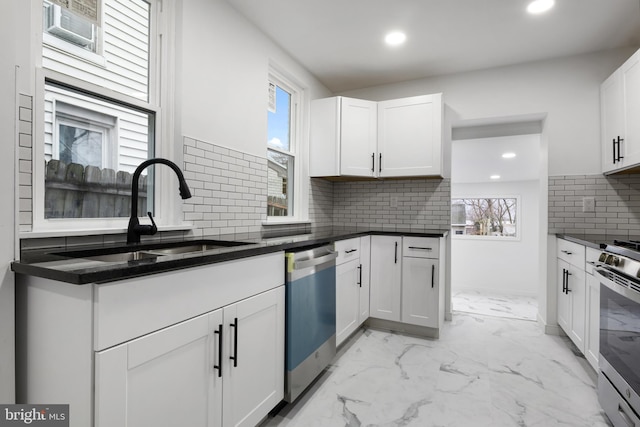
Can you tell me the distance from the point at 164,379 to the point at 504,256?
629 cm

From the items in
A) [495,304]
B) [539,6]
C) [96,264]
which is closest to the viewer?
[96,264]

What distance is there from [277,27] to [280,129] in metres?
0.86

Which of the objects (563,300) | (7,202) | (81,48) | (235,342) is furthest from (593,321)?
(81,48)

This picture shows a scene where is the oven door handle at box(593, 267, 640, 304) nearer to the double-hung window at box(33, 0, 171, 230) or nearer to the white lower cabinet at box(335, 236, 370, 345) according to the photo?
the white lower cabinet at box(335, 236, 370, 345)

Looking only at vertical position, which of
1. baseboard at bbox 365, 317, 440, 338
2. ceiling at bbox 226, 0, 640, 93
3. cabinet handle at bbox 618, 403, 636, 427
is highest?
ceiling at bbox 226, 0, 640, 93

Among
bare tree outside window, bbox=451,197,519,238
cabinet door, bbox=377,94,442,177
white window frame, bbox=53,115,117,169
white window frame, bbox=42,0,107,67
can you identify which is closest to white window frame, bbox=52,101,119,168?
white window frame, bbox=53,115,117,169

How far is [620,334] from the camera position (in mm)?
1627

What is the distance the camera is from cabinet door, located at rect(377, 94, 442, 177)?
3109 millimetres

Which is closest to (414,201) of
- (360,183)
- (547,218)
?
(360,183)

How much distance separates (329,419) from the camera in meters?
1.74

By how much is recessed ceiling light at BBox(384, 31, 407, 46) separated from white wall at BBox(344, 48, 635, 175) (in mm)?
956

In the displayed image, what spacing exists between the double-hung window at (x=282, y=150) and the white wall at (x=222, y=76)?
0.93 ft

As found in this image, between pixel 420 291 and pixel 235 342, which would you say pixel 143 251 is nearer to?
pixel 235 342

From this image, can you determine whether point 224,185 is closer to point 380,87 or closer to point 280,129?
point 280,129
